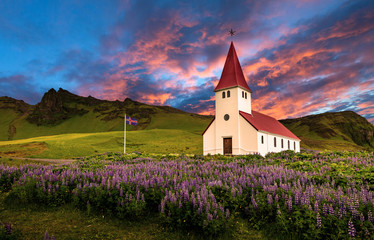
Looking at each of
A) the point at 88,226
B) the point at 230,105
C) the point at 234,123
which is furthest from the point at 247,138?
the point at 88,226

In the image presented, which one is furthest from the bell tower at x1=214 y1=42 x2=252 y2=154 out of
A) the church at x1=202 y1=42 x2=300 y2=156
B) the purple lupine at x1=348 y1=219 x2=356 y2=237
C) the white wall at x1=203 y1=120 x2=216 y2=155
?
the purple lupine at x1=348 y1=219 x2=356 y2=237

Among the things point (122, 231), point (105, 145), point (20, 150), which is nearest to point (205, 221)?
point (122, 231)

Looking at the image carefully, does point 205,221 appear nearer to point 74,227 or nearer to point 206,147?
point 74,227

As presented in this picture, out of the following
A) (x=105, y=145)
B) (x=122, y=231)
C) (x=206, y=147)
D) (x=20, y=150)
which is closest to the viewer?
(x=122, y=231)

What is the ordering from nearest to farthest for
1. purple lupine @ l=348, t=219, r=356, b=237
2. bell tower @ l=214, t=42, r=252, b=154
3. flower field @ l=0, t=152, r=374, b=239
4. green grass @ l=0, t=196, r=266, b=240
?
1. purple lupine @ l=348, t=219, r=356, b=237
2. flower field @ l=0, t=152, r=374, b=239
3. green grass @ l=0, t=196, r=266, b=240
4. bell tower @ l=214, t=42, r=252, b=154

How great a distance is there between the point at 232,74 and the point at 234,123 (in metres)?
8.60

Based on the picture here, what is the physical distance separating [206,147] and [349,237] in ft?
122

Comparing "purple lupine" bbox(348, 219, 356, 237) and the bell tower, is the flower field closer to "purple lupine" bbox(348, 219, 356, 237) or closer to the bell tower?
"purple lupine" bbox(348, 219, 356, 237)

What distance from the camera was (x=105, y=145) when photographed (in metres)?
53.8

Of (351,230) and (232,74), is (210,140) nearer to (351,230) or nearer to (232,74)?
(232,74)

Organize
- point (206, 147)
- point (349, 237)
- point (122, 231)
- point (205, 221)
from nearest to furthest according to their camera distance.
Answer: point (349, 237), point (205, 221), point (122, 231), point (206, 147)

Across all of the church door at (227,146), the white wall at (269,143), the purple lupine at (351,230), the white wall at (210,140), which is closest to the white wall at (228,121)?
the church door at (227,146)

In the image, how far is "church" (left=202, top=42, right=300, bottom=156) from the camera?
37.8 m

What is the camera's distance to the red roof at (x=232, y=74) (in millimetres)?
40375
